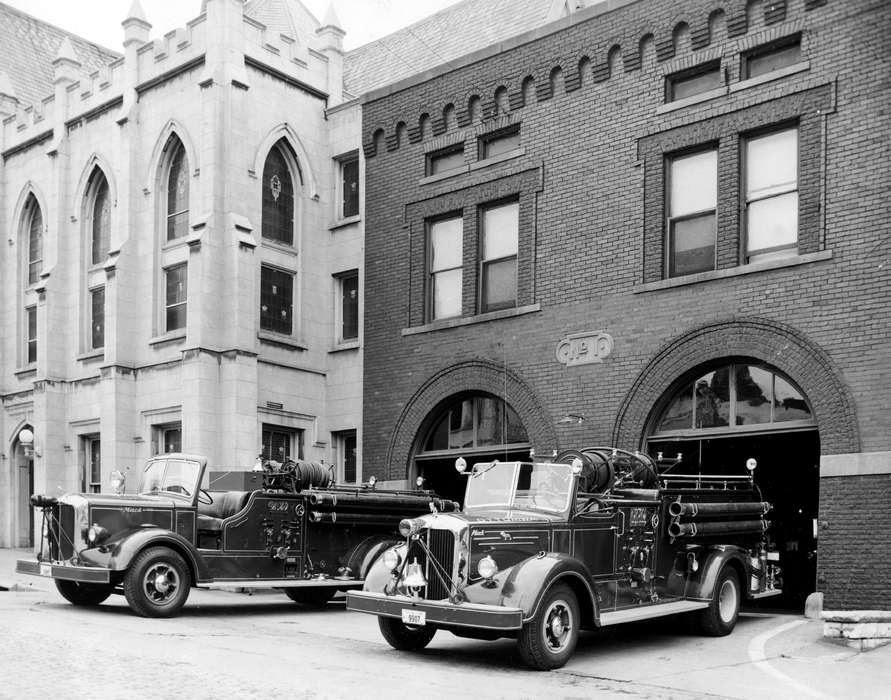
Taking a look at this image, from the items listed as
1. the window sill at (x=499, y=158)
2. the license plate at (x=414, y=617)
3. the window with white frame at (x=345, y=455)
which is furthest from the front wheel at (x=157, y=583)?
the window sill at (x=499, y=158)

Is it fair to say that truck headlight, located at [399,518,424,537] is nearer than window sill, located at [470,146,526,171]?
Yes

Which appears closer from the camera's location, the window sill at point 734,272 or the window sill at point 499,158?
the window sill at point 734,272

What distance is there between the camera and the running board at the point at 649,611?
12.1 metres

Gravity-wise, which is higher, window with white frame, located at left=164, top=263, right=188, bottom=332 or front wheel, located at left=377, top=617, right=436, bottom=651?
window with white frame, located at left=164, top=263, right=188, bottom=332

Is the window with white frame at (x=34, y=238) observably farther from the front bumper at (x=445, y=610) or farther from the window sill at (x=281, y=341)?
the front bumper at (x=445, y=610)

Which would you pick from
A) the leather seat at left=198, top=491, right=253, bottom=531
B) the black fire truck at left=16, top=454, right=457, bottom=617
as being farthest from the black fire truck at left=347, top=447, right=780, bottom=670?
the leather seat at left=198, top=491, right=253, bottom=531

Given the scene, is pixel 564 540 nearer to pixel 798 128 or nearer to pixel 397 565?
pixel 397 565

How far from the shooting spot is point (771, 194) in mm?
16766

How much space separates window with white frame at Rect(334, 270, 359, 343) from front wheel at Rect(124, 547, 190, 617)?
33.6ft

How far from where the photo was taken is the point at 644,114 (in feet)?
60.0

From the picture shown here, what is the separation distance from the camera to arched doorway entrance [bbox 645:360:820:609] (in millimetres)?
16438

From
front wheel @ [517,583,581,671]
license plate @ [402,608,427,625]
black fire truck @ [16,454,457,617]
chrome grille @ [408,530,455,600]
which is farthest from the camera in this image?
black fire truck @ [16,454,457,617]

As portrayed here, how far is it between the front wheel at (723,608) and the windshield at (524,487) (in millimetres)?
2750

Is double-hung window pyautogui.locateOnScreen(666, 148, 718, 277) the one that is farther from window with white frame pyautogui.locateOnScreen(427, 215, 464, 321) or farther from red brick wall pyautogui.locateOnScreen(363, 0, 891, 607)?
window with white frame pyautogui.locateOnScreen(427, 215, 464, 321)
